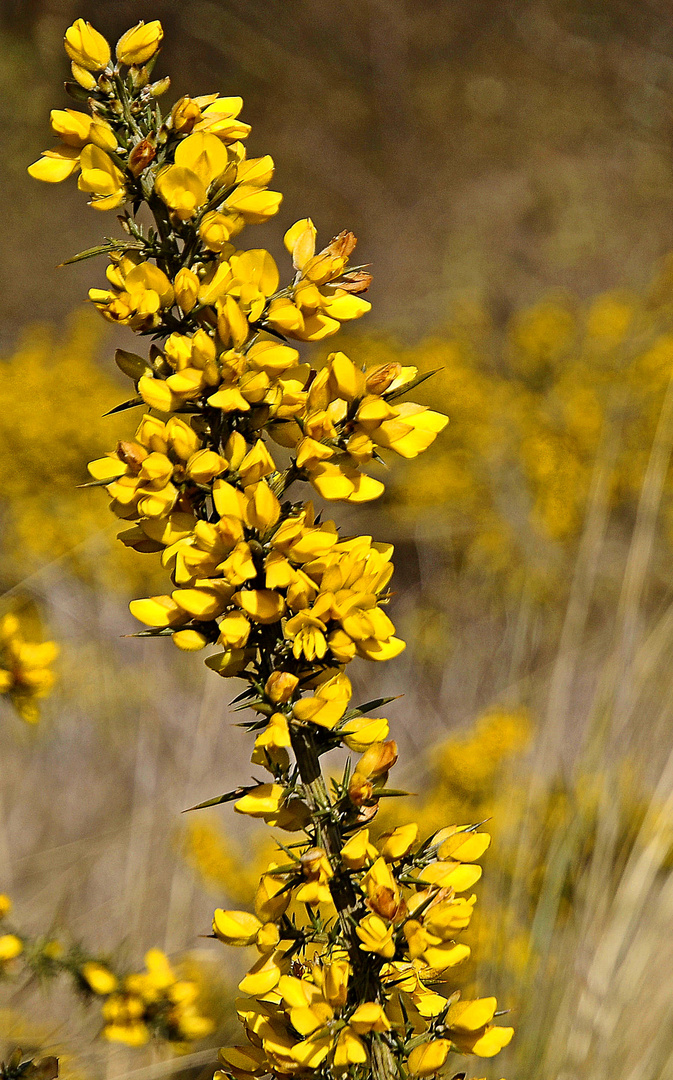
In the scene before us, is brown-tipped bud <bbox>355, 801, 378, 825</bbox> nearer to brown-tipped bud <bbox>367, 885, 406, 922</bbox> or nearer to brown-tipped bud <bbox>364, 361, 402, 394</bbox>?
brown-tipped bud <bbox>367, 885, 406, 922</bbox>

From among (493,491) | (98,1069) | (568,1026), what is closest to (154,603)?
(568,1026)

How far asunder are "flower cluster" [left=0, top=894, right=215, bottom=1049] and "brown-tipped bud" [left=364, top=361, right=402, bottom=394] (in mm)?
779

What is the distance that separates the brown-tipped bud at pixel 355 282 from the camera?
0.51m

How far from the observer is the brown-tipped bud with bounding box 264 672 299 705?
0.45 meters

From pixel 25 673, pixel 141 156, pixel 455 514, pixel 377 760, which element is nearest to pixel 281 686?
pixel 377 760

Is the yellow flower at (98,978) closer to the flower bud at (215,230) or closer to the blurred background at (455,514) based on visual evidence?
the blurred background at (455,514)

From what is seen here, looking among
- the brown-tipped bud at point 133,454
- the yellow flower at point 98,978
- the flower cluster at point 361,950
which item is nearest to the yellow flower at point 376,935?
the flower cluster at point 361,950

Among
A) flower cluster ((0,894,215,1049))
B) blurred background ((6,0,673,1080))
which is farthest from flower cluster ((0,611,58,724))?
blurred background ((6,0,673,1080))

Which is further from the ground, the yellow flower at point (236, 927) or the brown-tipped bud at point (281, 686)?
the brown-tipped bud at point (281, 686)

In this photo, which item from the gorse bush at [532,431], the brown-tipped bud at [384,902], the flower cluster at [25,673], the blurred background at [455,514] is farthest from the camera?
the gorse bush at [532,431]

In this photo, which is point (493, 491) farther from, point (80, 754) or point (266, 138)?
point (266, 138)

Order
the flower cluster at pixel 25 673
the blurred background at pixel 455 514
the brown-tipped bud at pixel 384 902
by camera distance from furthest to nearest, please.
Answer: the blurred background at pixel 455 514 < the flower cluster at pixel 25 673 < the brown-tipped bud at pixel 384 902

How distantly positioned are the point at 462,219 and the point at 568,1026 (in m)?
6.08

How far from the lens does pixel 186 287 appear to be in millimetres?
461
